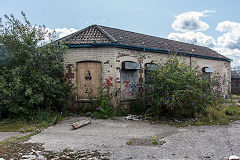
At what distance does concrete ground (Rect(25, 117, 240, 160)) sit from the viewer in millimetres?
4633

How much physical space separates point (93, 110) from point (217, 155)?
602cm

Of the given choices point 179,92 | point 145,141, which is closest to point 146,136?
point 145,141

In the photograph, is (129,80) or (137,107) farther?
(129,80)

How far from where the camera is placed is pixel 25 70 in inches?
318

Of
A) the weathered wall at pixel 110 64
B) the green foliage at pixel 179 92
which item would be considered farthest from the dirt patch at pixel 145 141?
the weathered wall at pixel 110 64

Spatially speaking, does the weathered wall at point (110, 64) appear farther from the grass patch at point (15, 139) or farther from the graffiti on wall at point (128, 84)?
the grass patch at point (15, 139)

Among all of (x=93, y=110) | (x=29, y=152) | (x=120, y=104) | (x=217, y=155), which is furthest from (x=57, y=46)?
(x=217, y=155)

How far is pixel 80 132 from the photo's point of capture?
21.8 ft

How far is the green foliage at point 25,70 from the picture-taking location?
7.84 meters

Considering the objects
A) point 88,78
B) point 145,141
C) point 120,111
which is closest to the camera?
point 145,141

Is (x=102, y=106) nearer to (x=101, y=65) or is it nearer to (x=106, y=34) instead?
(x=101, y=65)

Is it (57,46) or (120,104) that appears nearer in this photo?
(57,46)

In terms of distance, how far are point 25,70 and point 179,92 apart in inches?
245

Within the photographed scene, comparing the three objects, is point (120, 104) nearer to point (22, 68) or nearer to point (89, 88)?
point (89, 88)
